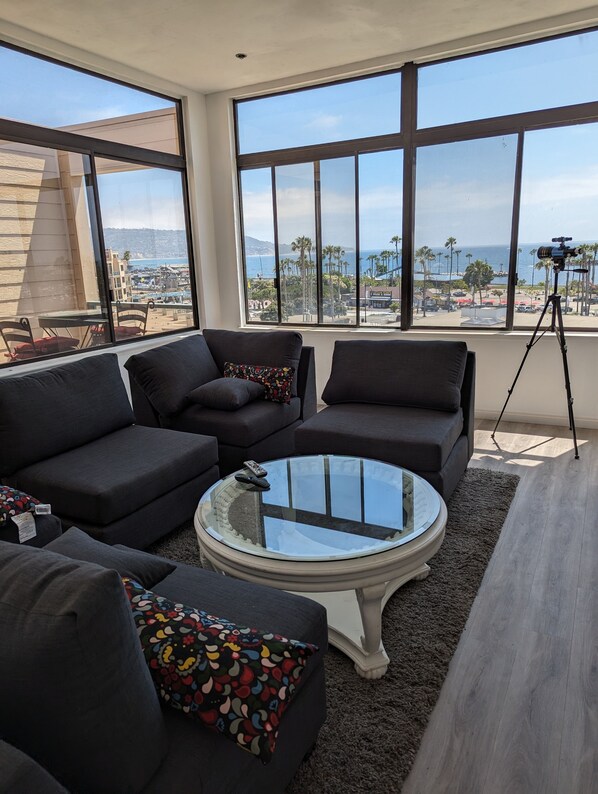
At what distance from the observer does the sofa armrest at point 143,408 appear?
3572mm

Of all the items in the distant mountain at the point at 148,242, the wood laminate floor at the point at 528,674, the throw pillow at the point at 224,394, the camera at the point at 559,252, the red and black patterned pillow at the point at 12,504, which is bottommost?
the wood laminate floor at the point at 528,674

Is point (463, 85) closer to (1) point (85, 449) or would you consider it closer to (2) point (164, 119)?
(2) point (164, 119)

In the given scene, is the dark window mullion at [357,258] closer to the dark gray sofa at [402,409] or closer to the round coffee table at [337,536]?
the dark gray sofa at [402,409]

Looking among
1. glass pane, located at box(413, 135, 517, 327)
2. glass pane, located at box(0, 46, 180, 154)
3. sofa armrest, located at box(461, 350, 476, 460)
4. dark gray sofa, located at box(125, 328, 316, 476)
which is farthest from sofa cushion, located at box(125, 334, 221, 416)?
glass pane, located at box(413, 135, 517, 327)

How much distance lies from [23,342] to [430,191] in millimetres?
3489

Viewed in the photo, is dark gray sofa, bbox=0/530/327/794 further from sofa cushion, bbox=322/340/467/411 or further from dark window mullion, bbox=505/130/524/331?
dark window mullion, bbox=505/130/524/331

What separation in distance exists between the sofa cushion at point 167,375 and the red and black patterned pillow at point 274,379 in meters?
0.33

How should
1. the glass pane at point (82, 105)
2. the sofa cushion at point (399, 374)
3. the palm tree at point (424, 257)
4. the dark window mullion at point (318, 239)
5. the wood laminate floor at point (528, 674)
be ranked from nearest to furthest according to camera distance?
the wood laminate floor at point (528, 674) < the sofa cushion at point (399, 374) < the glass pane at point (82, 105) < the palm tree at point (424, 257) < the dark window mullion at point (318, 239)

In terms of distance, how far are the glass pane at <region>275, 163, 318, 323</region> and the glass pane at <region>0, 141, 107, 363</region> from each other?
1.81 metres

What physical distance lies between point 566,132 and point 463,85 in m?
0.91

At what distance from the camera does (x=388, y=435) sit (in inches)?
115

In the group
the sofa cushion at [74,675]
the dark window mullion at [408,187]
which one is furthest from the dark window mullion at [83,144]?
the sofa cushion at [74,675]

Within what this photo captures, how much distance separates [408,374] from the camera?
339cm


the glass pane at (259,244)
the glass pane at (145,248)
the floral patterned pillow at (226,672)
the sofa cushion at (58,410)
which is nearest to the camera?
the floral patterned pillow at (226,672)
